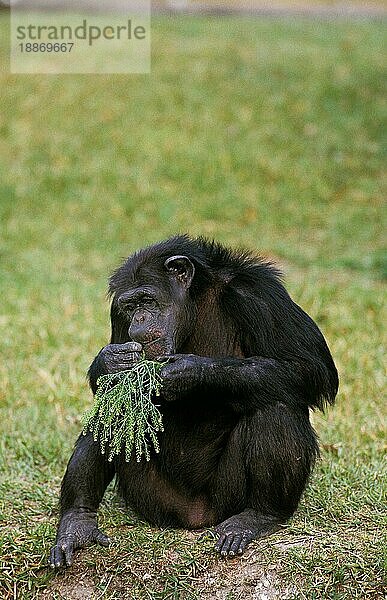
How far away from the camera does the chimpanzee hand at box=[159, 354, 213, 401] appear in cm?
A: 430

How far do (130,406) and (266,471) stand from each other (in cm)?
71

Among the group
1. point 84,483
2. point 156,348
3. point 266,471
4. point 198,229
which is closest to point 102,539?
point 84,483

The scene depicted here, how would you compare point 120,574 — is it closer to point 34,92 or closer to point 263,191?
point 263,191

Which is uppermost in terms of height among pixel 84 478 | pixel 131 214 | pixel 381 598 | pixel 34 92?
pixel 34 92

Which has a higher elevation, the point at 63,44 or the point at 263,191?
the point at 63,44

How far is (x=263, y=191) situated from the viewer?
1355 cm

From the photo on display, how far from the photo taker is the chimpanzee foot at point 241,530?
14.1ft

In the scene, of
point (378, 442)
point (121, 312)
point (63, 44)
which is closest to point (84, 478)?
point (121, 312)

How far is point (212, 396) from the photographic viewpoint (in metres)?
4.55

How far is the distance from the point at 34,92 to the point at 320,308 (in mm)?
8744

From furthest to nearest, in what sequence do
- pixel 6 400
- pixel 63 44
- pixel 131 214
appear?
pixel 63 44, pixel 131 214, pixel 6 400

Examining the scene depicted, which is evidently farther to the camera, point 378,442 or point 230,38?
point 230,38

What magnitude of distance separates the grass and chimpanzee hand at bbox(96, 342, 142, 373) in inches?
33.4

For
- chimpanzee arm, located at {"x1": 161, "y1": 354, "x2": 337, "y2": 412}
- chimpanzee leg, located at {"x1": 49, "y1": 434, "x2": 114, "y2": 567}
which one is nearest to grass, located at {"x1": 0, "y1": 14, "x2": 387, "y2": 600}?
chimpanzee leg, located at {"x1": 49, "y1": 434, "x2": 114, "y2": 567}
